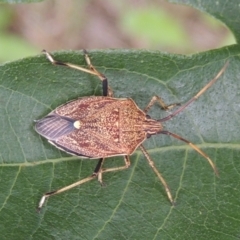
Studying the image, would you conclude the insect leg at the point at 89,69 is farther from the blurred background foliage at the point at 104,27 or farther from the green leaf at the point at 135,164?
the blurred background foliage at the point at 104,27

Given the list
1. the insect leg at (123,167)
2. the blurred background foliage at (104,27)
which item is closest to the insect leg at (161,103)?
the insect leg at (123,167)

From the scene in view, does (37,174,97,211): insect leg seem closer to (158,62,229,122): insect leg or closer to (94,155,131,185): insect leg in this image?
(94,155,131,185): insect leg

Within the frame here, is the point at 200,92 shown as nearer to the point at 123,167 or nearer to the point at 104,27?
the point at 123,167

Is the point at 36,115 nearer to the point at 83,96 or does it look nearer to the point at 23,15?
the point at 83,96

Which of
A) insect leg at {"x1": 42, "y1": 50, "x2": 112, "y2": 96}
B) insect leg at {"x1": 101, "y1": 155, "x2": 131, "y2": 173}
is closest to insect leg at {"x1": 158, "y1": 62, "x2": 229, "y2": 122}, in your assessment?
insect leg at {"x1": 101, "y1": 155, "x2": 131, "y2": 173}

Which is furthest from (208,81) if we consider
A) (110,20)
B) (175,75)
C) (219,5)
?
(110,20)

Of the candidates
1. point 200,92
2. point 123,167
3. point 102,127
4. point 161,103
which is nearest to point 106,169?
point 123,167
